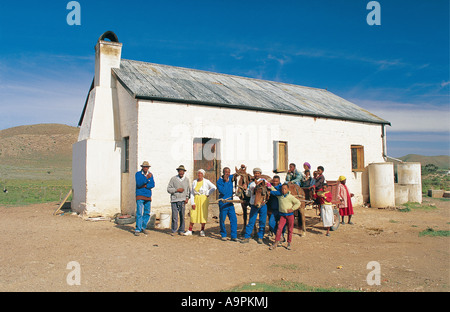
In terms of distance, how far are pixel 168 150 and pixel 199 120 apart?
5.32 feet

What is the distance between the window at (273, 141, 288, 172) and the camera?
13.2 meters

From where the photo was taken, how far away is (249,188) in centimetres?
817

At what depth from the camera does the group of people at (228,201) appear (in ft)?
25.3

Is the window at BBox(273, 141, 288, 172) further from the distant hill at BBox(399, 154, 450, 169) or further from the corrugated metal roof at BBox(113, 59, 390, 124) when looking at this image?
the distant hill at BBox(399, 154, 450, 169)

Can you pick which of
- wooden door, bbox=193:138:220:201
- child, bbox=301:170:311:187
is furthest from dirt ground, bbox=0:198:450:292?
wooden door, bbox=193:138:220:201

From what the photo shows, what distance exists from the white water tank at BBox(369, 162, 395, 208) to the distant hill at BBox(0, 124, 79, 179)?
45.8m

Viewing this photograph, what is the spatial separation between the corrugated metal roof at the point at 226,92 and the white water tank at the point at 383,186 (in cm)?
263

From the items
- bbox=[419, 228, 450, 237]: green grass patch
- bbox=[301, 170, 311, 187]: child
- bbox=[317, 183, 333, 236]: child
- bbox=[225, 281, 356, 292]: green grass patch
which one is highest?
bbox=[301, 170, 311, 187]: child

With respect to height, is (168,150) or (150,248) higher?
(168,150)

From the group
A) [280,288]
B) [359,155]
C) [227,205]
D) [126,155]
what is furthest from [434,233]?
[126,155]

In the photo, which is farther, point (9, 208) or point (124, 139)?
point (9, 208)
